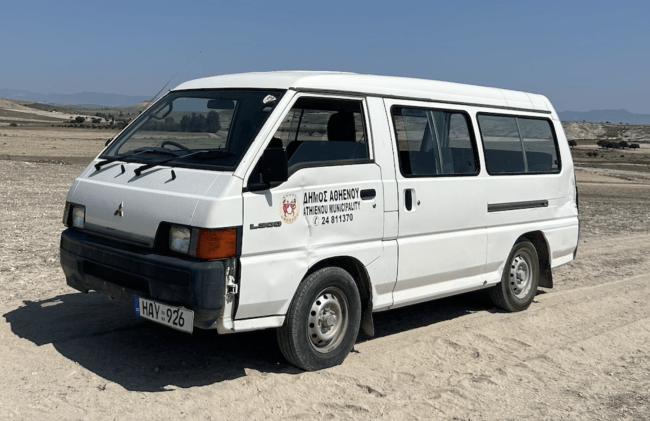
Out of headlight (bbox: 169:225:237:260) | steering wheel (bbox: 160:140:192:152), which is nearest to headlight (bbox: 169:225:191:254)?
headlight (bbox: 169:225:237:260)

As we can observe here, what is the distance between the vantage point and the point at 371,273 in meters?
5.77

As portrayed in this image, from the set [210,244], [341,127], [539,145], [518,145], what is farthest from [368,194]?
[539,145]

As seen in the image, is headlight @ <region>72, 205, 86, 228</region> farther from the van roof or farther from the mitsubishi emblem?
the van roof

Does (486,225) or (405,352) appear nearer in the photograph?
(405,352)

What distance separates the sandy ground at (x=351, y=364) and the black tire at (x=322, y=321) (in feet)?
0.49

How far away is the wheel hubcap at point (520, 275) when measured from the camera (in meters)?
7.68

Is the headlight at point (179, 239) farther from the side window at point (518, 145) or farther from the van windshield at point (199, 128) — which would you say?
the side window at point (518, 145)

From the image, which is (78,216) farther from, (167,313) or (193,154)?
(167,313)

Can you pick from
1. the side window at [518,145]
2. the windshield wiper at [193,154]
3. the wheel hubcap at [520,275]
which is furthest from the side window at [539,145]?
the windshield wiper at [193,154]

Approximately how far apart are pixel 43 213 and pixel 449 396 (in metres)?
9.45

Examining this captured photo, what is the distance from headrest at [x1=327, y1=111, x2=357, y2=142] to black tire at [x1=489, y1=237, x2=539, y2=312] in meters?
2.70

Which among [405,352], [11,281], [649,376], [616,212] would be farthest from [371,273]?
[616,212]

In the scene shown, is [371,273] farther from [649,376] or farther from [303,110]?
[649,376]

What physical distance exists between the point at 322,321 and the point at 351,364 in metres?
0.49
